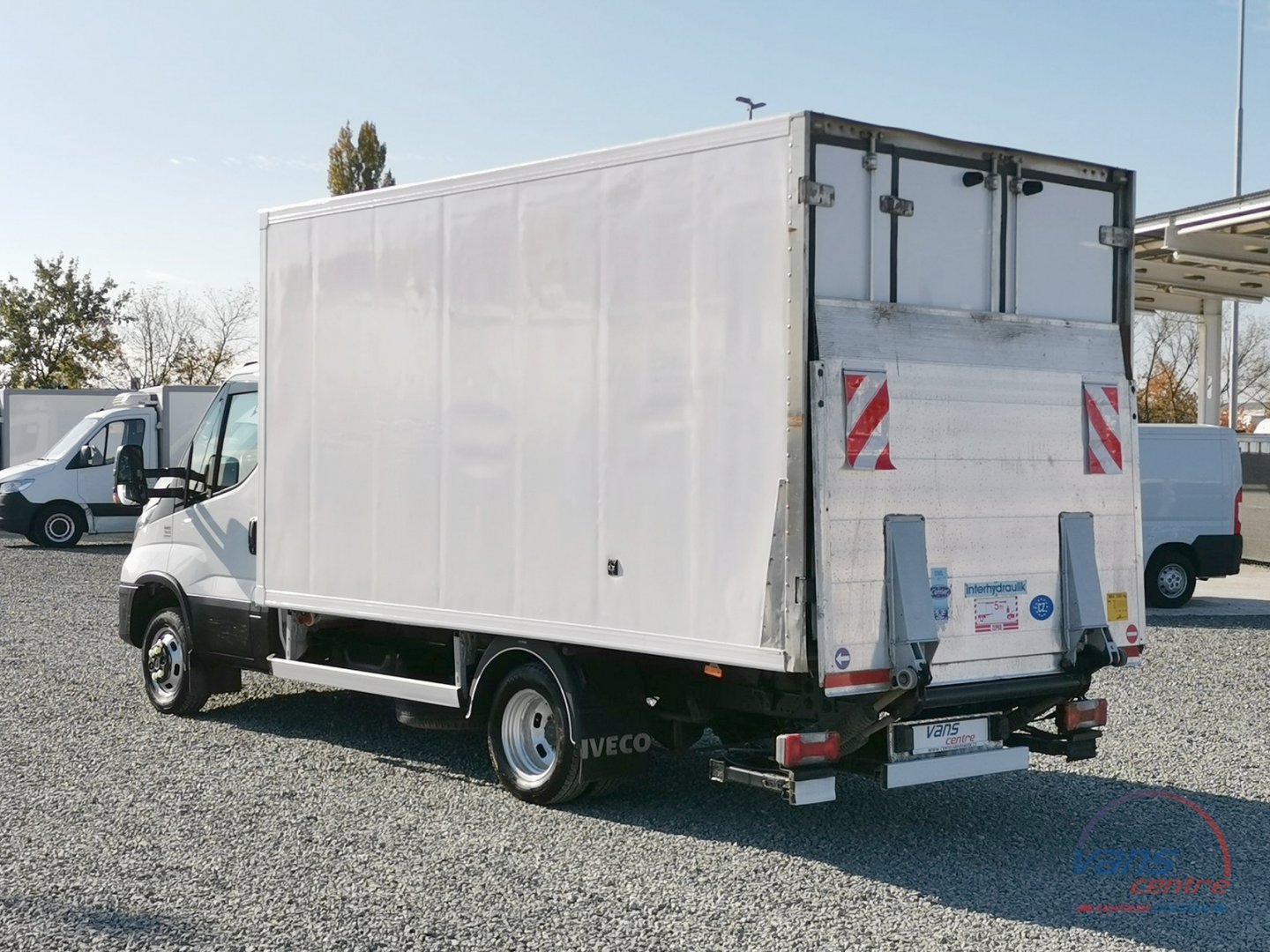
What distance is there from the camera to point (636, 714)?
7.27 meters

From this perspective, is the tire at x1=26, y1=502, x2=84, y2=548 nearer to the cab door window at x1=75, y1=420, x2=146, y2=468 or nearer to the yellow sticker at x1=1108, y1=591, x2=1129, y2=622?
the cab door window at x1=75, y1=420, x2=146, y2=468

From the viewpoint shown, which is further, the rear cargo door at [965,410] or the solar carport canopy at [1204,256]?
the solar carport canopy at [1204,256]

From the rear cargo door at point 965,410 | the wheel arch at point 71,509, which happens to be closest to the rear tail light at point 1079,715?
the rear cargo door at point 965,410

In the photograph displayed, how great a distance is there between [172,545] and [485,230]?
3.90 m

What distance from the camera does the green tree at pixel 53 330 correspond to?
1692 inches

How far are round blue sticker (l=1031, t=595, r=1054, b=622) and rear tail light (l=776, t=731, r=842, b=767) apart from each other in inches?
48.2

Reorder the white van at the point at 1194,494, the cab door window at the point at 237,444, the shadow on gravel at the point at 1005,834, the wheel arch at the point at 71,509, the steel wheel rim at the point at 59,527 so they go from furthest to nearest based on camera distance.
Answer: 1. the steel wheel rim at the point at 59,527
2. the wheel arch at the point at 71,509
3. the white van at the point at 1194,494
4. the cab door window at the point at 237,444
5. the shadow on gravel at the point at 1005,834

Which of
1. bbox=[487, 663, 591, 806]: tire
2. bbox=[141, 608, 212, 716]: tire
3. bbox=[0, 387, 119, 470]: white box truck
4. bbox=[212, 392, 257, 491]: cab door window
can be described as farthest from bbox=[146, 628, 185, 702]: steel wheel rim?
bbox=[0, 387, 119, 470]: white box truck

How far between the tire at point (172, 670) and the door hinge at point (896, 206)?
5.75 metres

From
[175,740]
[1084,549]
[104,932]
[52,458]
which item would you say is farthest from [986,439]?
[52,458]

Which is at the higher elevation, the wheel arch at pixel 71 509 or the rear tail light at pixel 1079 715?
the wheel arch at pixel 71 509

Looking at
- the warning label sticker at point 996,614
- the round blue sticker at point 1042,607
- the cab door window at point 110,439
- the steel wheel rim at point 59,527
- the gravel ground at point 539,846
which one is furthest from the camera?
the steel wheel rim at point 59,527

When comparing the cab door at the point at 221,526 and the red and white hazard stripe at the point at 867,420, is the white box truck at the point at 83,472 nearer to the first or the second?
the cab door at the point at 221,526

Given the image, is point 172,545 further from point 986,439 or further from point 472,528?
point 986,439
